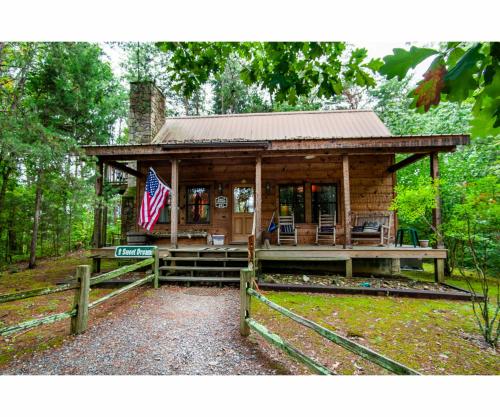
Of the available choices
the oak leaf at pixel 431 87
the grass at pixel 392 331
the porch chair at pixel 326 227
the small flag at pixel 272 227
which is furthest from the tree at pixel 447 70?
the porch chair at pixel 326 227

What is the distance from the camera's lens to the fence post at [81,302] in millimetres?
3389

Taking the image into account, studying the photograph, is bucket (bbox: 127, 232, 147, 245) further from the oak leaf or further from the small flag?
the oak leaf

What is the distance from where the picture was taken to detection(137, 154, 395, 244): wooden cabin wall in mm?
8367


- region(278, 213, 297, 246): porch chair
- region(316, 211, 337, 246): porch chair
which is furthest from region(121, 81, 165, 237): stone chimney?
region(316, 211, 337, 246): porch chair

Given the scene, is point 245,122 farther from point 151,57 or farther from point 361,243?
point 151,57

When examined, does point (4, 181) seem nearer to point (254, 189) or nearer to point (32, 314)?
point (32, 314)

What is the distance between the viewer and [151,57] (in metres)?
17.6

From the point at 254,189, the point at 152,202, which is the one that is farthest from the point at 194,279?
the point at 254,189

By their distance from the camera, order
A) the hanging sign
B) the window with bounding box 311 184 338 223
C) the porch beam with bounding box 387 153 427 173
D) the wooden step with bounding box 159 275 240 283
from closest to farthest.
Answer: the hanging sign → the wooden step with bounding box 159 275 240 283 → the porch beam with bounding box 387 153 427 173 → the window with bounding box 311 184 338 223

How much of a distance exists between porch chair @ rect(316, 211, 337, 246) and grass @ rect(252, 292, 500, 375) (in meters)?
3.08

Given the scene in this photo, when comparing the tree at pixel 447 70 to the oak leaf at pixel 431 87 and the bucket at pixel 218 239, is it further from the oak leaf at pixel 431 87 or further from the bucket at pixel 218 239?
the bucket at pixel 218 239

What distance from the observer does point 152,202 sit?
22.3ft

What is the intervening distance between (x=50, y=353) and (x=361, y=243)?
793 centimetres

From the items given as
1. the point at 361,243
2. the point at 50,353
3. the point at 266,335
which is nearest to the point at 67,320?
the point at 50,353
